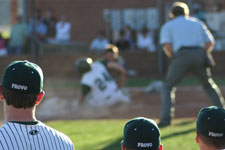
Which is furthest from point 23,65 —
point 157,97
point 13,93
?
point 157,97

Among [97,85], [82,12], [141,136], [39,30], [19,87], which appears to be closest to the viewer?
[141,136]

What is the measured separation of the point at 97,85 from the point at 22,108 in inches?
313

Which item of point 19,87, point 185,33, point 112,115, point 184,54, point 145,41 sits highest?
point 19,87

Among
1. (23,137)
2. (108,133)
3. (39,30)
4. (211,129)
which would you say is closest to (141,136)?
(211,129)

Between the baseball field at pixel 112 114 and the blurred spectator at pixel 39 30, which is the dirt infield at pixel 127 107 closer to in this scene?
the baseball field at pixel 112 114

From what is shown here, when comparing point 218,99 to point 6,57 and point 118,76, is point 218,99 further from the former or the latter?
point 6,57

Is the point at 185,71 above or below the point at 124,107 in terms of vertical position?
above

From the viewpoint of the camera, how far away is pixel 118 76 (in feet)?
41.1

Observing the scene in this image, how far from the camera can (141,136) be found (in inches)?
120

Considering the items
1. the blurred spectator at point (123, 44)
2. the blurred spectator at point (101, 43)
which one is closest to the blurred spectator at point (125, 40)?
the blurred spectator at point (123, 44)

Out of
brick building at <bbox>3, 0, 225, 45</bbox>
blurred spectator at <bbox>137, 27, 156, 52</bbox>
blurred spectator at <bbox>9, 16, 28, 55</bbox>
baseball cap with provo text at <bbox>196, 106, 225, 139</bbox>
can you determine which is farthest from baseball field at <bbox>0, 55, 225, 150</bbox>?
brick building at <bbox>3, 0, 225, 45</bbox>

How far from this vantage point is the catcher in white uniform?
11000 mm

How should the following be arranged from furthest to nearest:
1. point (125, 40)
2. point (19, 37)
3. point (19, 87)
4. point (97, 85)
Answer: point (125, 40) → point (19, 37) → point (97, 85) → point (19, 87)

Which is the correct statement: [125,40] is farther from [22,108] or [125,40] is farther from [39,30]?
[22,108]
